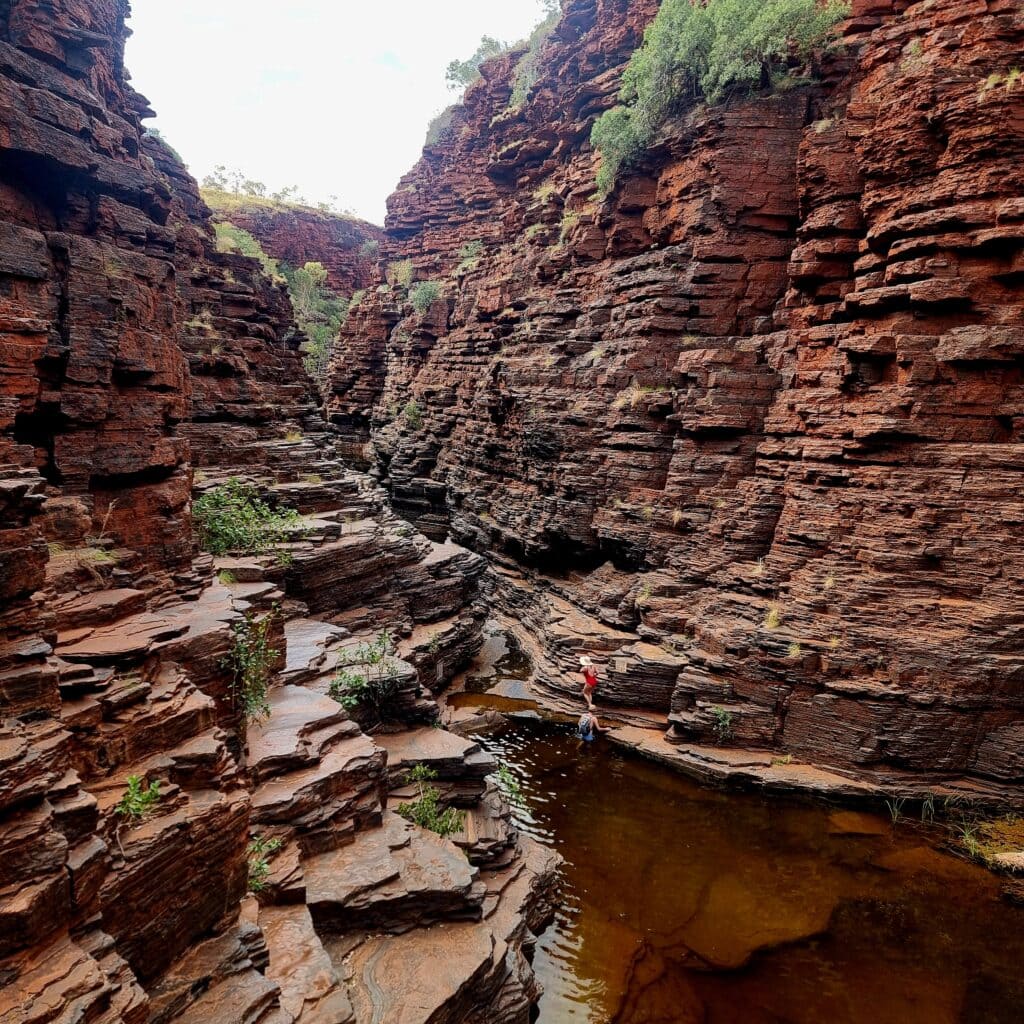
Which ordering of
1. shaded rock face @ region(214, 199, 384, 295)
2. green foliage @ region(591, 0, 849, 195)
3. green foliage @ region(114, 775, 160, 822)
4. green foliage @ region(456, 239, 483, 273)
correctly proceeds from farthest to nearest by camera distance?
shaded rock face @ region(214, 199, 384, 295), green foliage @ region(456, 239, 483, 273), green foliage @ region(591, 0, 849, 195), green foliage @ region(114, 775, 160, 822)

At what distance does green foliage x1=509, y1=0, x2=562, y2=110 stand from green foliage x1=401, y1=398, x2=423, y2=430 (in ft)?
54.3

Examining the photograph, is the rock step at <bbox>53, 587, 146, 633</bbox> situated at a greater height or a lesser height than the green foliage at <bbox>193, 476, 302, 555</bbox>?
greater

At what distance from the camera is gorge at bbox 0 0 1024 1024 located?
22.4ft

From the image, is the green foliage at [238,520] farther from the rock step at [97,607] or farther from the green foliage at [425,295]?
the green foliage at [425,295]

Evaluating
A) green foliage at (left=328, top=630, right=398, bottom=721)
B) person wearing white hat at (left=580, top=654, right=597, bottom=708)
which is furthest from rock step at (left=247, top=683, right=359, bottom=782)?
person wearing white hat at (left=580, top=654, right=597, bottom=708)

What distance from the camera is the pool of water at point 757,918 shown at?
Result: 880cm

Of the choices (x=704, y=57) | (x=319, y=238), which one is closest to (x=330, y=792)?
(x=704, y=57)

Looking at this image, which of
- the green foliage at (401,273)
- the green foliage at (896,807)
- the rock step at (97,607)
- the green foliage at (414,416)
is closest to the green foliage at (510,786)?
the green foliage at (896,807)

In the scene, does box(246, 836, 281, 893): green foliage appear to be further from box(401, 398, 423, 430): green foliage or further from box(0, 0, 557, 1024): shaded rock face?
box(401, 398, 423, 430): green foliage

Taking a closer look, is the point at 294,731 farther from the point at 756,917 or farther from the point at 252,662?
the point at 756,917

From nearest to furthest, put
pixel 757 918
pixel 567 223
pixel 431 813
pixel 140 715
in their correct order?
pixel 140 715, pixel 757 918, pixel 431 813, pixel 567 223

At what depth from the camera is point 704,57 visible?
2119 centimetres

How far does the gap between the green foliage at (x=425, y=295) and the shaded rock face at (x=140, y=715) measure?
76.1 feet

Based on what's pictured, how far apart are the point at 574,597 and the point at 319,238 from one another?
160 feet
